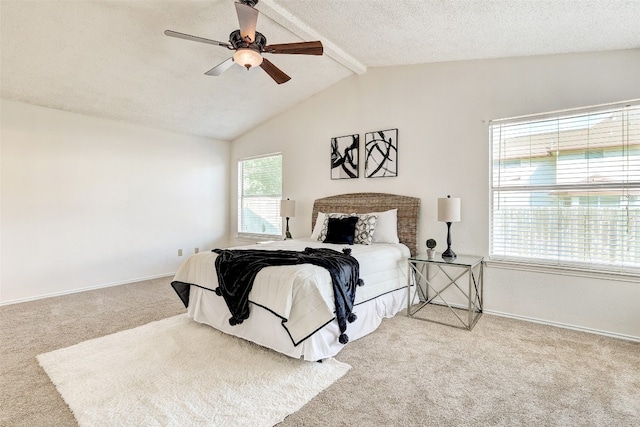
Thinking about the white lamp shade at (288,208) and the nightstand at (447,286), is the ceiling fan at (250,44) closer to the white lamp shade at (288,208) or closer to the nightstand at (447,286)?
the nightstand at (447,286)

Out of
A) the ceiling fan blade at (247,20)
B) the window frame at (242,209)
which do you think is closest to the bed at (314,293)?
the window frame at (242,209)

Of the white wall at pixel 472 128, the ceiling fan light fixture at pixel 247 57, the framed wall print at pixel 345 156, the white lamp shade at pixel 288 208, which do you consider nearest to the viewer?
the ceiling fan light fixture at pixel 247 57

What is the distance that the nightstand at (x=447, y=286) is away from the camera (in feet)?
11.1

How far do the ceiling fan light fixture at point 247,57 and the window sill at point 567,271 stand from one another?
3.07 m

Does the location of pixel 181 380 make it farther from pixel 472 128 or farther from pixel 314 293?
pixel 472 128

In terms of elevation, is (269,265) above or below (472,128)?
below

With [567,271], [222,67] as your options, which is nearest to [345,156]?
[222,67]

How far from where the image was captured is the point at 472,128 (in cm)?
364

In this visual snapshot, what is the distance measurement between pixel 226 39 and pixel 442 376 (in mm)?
3662

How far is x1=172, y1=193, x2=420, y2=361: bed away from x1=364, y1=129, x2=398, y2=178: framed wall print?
1.04 ft

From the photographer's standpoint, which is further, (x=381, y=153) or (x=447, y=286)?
(x=381, y=153)

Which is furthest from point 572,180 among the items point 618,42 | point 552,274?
point 618,42

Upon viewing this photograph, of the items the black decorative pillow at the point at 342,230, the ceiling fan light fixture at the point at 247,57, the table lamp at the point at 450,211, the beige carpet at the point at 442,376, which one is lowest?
the beige carpet at the point at 442,376

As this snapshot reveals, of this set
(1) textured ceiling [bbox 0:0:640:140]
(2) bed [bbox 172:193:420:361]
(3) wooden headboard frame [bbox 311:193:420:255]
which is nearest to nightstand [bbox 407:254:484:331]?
(2) bed [bbox 172:193:420:361]
